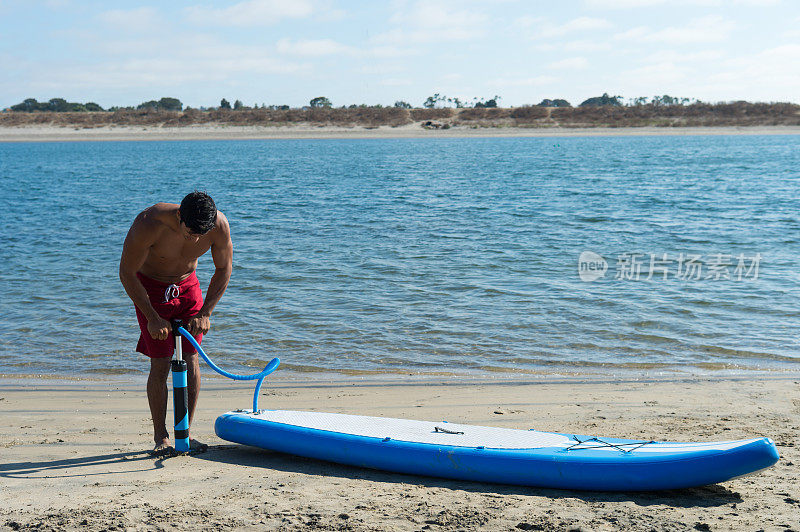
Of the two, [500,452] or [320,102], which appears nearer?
[500,452]

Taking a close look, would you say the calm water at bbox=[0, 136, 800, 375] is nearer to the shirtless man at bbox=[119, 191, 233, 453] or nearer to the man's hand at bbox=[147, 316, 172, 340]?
the shirtless man at bbox=[119, 191, 233, 453]

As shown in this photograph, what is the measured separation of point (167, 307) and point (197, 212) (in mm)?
769

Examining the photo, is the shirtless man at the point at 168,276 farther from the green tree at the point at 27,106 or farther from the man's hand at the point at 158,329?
the green tree at the point at 27,106

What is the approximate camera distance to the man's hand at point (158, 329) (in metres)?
4.19

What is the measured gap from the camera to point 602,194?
2450 centimetres

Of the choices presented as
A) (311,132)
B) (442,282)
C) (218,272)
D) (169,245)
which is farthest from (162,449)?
(311,132)

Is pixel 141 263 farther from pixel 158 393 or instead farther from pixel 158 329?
pixel 158 393

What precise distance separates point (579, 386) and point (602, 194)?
63.7ft

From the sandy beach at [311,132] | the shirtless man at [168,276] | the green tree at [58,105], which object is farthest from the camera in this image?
the green tree at [58,105]

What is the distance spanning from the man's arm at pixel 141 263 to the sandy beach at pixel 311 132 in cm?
7900

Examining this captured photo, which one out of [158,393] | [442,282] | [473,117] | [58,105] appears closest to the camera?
[158,393]

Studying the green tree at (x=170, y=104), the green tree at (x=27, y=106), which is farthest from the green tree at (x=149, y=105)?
the green tree at (x=27, y=106)

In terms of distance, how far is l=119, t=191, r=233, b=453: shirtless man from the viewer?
4.09m

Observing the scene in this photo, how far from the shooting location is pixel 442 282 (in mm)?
10711
